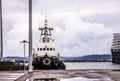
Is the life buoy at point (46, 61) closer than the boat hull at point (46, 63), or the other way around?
the life buoy at point (46, 61)

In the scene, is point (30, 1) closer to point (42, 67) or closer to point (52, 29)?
point (42, 67)

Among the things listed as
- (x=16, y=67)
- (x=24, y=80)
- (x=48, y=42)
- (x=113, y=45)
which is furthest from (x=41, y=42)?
(x=113, y=45)

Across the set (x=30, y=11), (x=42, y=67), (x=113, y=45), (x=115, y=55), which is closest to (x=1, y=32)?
(x=30, y=11)

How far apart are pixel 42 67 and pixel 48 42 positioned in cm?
564

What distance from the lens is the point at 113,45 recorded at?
194 m

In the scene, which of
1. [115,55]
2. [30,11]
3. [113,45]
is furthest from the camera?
[113,45]

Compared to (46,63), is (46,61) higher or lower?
higher

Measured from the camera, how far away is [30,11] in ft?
111

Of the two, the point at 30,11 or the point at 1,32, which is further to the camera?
the point at 1,32

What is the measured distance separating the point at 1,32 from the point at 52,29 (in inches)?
960

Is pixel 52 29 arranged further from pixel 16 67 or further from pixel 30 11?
pixel 30 11

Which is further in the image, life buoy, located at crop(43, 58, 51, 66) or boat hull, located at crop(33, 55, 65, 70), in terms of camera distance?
boat hull, located at crop(33, 55, 65, 70)

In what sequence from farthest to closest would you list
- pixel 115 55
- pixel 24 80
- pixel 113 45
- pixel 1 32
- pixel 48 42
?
pixel 113 45 < pixel 115 55 < pixel 48 42 < pixel 1 32 < pixel 24 80

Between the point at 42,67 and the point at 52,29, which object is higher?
the point at 52,29
